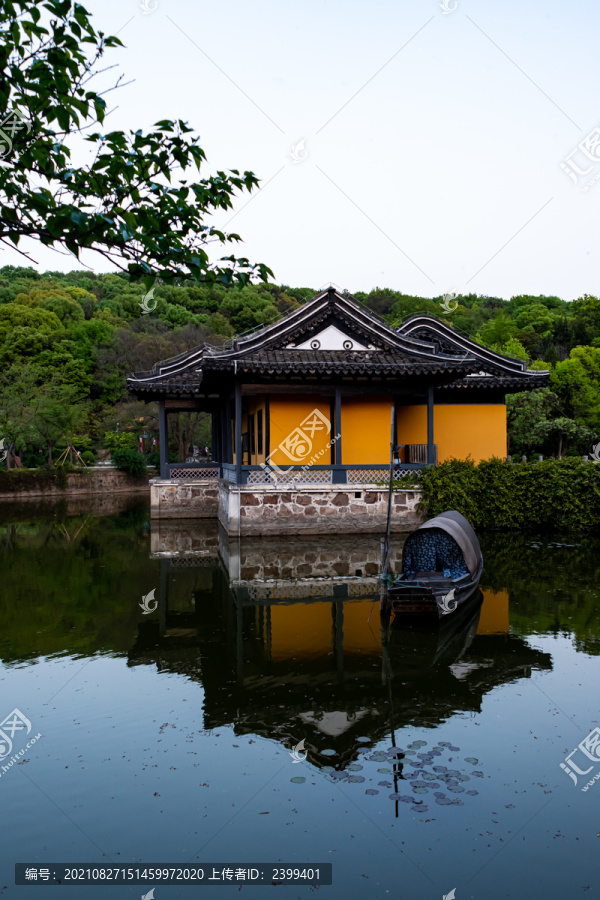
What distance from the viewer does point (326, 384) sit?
1830cm

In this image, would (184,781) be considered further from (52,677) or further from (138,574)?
(138,574)

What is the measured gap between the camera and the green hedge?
17.7m

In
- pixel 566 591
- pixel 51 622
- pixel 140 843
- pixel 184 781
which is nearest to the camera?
pixel 140 843

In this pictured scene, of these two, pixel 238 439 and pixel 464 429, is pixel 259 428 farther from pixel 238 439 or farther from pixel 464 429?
pixel 464 429

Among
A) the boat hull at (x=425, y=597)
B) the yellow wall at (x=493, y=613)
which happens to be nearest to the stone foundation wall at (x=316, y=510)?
the yellow wall at (x=493, y=613)

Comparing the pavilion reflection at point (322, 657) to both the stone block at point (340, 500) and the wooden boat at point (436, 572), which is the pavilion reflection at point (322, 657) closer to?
the wooden boat at point (436, 572)

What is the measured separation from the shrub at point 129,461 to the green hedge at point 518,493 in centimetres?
2435

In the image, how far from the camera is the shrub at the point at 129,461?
38.1 metres

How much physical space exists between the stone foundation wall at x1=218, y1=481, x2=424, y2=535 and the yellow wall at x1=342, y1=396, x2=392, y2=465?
1700mm

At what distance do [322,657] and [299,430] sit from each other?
1176cm

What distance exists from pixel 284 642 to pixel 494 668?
2662 mm

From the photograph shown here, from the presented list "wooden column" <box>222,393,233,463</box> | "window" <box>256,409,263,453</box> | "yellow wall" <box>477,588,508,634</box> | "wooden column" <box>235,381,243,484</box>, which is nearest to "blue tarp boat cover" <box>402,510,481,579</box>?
"yellow wall" <box>477,588,508,634</box>

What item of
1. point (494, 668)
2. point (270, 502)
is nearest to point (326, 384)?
point (270, 502)

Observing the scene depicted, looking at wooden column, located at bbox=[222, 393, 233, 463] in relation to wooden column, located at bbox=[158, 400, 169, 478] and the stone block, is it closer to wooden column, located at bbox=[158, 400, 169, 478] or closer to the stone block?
wooden column, located at bbox=[158, 400, 169, 478]
